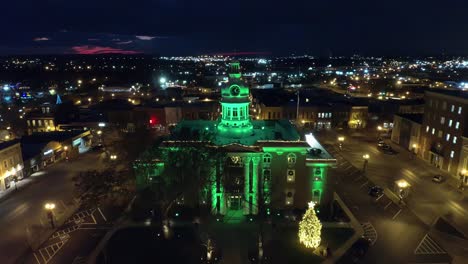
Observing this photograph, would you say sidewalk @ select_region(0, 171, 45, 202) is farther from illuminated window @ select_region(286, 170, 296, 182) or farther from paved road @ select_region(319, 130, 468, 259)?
paved road @ select_region(319, 130, 468, 259)

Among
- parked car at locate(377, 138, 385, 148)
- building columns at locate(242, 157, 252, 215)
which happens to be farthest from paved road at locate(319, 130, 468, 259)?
building columns at locate(242, 157, 252, 215)

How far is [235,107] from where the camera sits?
2115 inches

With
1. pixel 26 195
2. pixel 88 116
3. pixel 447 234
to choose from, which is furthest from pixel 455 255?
pixel 88 116

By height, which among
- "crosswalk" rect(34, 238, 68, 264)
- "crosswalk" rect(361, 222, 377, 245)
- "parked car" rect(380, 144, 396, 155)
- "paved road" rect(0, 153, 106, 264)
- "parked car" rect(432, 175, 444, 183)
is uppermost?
"parked car" rect(380, 144, 396, 155)

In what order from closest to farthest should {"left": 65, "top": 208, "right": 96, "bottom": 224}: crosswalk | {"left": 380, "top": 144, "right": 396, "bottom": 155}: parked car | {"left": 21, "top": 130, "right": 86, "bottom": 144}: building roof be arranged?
{"left": 65, "top": 208, "right": 96, "bottom": 224}: crosswalk, {"left": 21, "top": 130, "right": 86, "bottom": 144}: building roof, {"left": 380, "top": 144, "right": 396, "bottom": 155}: parked car

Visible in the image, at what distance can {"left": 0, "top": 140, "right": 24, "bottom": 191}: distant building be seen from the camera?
55.8 meters

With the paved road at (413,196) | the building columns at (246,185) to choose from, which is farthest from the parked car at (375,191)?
the building columns at (246,185)

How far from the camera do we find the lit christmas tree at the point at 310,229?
37.7 metres

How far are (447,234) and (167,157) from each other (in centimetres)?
3881

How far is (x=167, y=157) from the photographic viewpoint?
1905 inches

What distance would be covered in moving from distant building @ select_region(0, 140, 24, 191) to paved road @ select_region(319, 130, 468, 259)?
58599mm

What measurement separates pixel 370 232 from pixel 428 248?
6598 millimetres

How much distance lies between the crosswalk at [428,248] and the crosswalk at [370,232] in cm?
472

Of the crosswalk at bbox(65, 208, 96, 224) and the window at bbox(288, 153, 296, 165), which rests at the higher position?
the window at bbox(288, 153, 296, 165)
